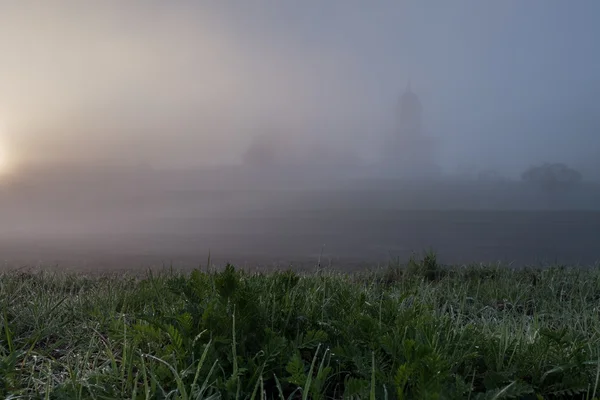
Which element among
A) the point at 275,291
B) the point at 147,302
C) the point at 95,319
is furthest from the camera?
the point at 147,302

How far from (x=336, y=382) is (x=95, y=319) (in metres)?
1.92

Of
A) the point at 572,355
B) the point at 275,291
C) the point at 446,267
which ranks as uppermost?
the point at 275,291

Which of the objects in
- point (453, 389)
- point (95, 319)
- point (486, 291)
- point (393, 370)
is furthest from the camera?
point (486, 291)

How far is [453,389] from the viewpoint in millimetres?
1778

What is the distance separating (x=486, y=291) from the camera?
553cm

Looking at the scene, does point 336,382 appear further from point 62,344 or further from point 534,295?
point 534,295

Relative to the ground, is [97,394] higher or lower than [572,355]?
lower

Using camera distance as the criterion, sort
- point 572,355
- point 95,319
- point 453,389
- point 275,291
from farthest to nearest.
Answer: point 95,319
point 275,291
point 572,355
point 453,389

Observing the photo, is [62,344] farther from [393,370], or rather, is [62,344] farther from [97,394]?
[393,370]

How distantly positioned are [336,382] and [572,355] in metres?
1.15

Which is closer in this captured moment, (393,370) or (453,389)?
(453,389)

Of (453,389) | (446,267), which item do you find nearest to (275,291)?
(453,389)

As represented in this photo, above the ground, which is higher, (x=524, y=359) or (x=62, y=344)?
(x=524, y=359)

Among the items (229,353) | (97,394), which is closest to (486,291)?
(229,353)
